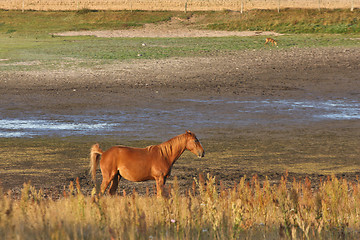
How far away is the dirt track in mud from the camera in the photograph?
38.4 ft

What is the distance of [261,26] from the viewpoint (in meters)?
49.3

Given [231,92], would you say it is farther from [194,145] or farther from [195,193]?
[194,145]

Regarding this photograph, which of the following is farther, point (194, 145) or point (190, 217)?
point (194, 145)

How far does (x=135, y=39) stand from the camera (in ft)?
132

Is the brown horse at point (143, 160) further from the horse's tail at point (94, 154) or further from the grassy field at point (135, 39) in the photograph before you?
the grassy field at point (135, 39)

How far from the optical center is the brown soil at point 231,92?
1178cm

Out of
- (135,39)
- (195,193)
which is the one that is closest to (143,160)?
(195,193)

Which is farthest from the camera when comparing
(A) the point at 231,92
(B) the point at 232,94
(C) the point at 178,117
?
(A) the point at 231,92

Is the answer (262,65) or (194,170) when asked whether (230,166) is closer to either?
(194,170)

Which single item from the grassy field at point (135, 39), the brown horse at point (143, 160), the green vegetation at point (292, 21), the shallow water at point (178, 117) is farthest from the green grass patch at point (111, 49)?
the brown horse at point (143, 160)

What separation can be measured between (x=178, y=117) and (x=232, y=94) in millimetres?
4217

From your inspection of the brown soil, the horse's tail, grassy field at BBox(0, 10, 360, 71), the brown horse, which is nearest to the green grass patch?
grassy field at BBox(0, 10, 360, 71)

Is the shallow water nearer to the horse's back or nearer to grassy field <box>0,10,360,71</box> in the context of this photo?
the horse's back

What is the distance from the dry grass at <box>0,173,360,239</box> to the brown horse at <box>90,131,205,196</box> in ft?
1.60
